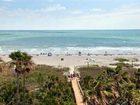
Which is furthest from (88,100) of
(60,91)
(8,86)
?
(8,86)

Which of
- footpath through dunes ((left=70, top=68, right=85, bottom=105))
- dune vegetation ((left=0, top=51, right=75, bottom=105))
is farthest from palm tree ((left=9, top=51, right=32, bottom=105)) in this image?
footpath through dunes ((left=70, top=68, right=85, bottom=105))

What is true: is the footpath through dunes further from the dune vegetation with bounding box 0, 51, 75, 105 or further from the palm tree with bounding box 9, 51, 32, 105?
the palm tree with bounding box 9, 51, 32, 105

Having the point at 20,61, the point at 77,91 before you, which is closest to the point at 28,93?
the point at 77,91

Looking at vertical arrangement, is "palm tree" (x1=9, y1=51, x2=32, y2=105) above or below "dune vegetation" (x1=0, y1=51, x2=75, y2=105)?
above

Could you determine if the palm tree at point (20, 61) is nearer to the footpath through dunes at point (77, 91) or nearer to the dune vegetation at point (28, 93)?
the dune vegetation at point (28, 93)

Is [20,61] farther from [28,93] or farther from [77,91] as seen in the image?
[77,91]

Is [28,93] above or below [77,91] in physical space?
below

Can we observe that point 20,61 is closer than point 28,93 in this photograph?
Yes

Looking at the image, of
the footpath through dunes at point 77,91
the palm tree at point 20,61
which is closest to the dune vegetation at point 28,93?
the palm tree at point 20,61

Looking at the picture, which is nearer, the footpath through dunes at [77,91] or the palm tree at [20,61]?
the palm tree at [20,61]

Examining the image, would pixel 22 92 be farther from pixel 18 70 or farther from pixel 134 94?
pixel 134 94

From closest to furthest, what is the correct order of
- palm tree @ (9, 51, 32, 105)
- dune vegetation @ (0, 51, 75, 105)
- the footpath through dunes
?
palm tree @ (9, 51, 32, 105)
dune vegetation @ (0, 51, 75, 105)
the footpath through dunes
